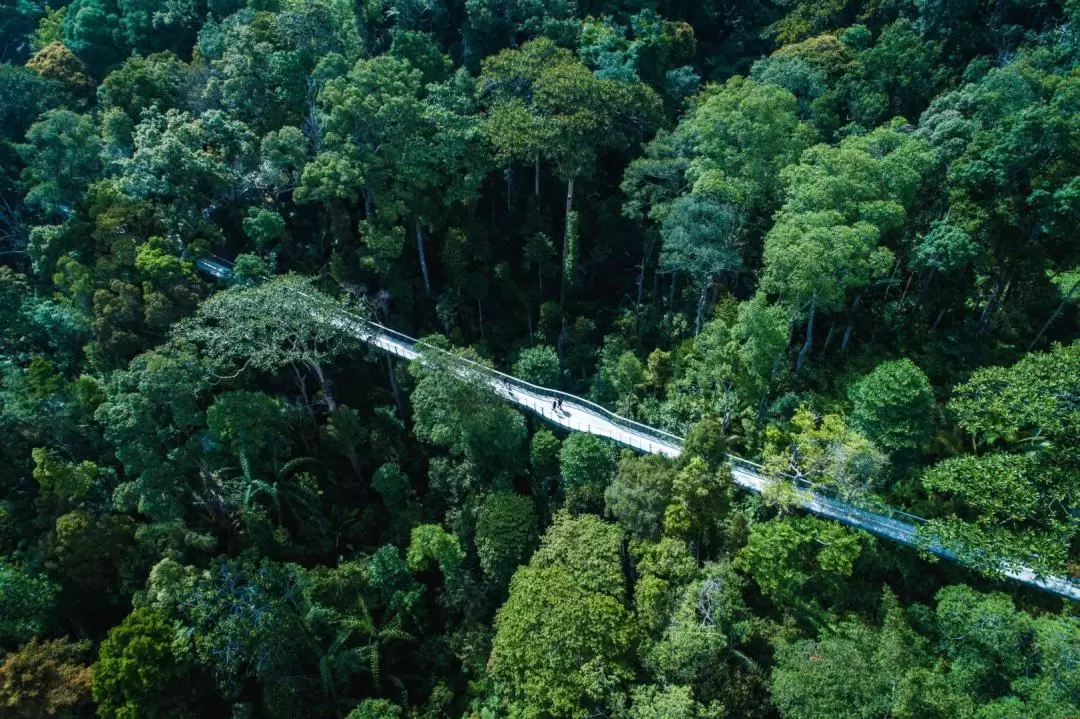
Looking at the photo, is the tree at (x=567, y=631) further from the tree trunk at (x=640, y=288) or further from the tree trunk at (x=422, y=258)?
the tree trunk at (x=422, y=258)

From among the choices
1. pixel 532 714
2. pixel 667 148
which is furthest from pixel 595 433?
pixel 667 148

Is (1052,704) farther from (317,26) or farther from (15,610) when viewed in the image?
(317,26)

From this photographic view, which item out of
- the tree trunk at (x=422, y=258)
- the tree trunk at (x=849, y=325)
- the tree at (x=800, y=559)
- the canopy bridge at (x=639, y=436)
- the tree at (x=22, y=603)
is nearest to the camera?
the tree at (x=800, y=559)

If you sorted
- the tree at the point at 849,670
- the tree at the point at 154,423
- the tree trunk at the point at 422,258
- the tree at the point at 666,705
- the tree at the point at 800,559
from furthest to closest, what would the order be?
1. the tree trunk at the point at 422,258
2. the tree at the point at 154,423
3. the tree at the point at 800,559
4. the tree at the point at 666,705
5. the tree at the point at 849,670

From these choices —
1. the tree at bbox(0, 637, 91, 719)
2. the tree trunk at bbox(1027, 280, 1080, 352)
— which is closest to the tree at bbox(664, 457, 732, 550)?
the tree trunk at bbox(1027, 280, 1080, 352)

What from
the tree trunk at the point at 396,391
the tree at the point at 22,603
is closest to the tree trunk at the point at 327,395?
the tree trunk at the point at 396,391

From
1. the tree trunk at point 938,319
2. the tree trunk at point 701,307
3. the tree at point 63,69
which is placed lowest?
the tree trunk at point 701,307

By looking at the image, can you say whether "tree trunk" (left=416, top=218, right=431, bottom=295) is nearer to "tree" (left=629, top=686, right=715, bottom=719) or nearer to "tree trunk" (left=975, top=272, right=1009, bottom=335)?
"tree" (left=629, top=686, right=715, bottom=719)
